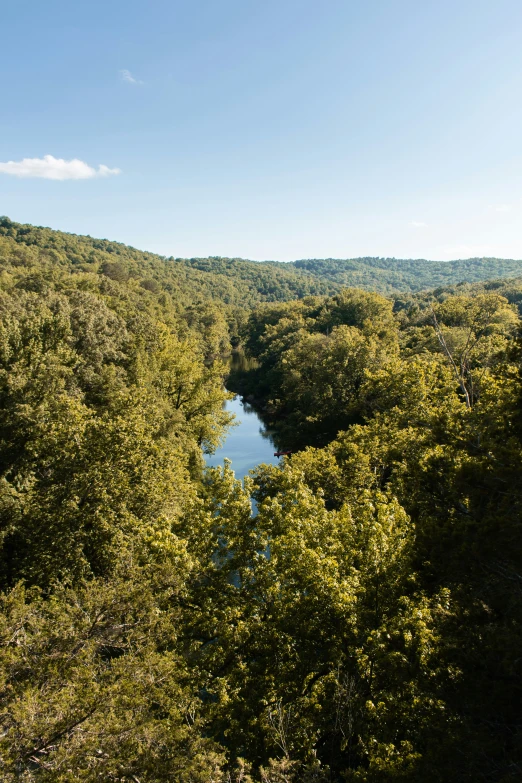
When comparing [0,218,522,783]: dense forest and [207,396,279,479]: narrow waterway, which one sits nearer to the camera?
[0,218,522,783]: dense forest

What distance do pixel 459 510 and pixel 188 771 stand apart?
6754mm

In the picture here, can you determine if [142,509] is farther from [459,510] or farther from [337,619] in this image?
[459,510]

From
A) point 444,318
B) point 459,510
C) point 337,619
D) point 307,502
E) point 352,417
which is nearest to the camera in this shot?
point 459,510

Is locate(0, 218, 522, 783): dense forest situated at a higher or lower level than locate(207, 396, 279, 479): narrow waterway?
higher

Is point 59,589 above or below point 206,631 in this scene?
above

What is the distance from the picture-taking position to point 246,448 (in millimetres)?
48594

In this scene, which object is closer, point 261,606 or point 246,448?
point 261,606

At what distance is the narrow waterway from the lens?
43250mm

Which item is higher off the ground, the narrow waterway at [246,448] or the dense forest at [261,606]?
the dense forest at [261,606]

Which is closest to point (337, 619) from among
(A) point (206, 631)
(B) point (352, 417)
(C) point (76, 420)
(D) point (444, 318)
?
(A) point (206, 631)

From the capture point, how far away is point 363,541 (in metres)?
12.6

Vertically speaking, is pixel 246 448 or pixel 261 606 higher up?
pixel 261 606

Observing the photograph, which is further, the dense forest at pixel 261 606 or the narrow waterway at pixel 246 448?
the narrow waterway at pixel 246 448

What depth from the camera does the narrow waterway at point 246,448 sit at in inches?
1703
